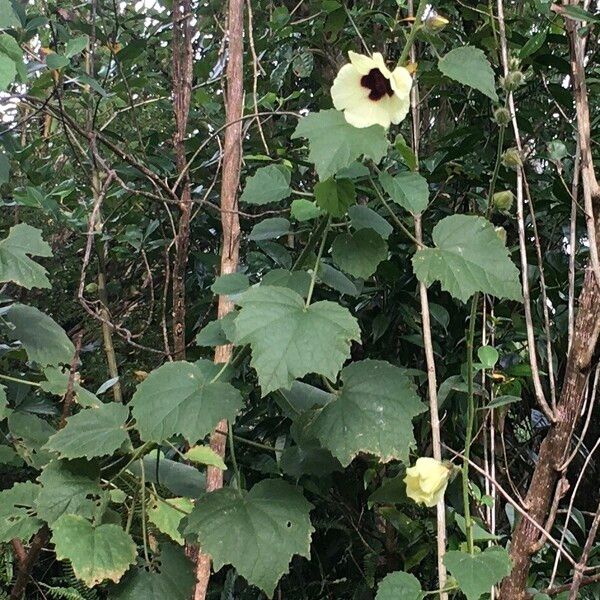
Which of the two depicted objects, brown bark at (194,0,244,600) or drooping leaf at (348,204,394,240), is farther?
brown bark at (194,0,244,600)

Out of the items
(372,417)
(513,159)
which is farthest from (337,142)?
(513,159)

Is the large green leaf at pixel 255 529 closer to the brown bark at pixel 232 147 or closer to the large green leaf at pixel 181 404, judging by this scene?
the large green leaf at pixel 181 404

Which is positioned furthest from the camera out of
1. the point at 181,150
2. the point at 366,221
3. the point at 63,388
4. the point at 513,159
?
the point at 181,150

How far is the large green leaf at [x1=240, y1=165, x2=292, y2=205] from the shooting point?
2.76ft

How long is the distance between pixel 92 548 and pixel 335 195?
483mm

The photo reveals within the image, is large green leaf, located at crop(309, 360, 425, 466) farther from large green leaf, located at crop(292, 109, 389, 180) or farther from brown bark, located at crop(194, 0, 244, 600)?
brown bark, located at crop(194, 0, 244, 600)

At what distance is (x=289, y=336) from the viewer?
626 mm

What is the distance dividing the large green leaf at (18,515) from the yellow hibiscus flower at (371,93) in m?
0.61

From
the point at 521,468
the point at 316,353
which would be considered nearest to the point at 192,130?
the point at 521,468

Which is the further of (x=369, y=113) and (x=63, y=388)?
(x=63, y=388)

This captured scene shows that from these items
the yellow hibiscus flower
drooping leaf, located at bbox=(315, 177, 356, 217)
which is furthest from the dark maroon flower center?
drooping leaf, located at bbox=(315, 177, 356, 217)

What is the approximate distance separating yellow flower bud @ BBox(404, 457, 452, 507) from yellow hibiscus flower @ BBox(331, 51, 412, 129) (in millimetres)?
405

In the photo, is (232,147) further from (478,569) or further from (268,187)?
(478,569)

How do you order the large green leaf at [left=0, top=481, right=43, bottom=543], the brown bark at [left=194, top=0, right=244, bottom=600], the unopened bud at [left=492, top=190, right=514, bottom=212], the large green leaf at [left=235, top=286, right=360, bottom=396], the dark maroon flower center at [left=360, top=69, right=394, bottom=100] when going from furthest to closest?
1. the brown bark at [left=194, top=0, right=244, bottom=600]
2. the unopened bud at [left=492, top=190, right=514, bottom=212]
3. the large green leaf at [left=0, top=481, right=43, bottom=543]
4. the dark maroon flower center at [left=360, top=69, right=394, bottom=100]
5. the large green leaf at [left=235, top=286, right=360, bottom=396]
